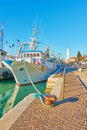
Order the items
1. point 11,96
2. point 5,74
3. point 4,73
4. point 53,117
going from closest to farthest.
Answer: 1. point 53,117
2. point 11,96
3. point 4,73
4. point 5,74

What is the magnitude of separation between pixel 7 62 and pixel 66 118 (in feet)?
62.6

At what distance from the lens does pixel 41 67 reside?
28516 millimetres

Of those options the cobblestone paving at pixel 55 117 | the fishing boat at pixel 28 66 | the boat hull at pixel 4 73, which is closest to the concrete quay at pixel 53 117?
the cobblestone paving at pixel 55 117

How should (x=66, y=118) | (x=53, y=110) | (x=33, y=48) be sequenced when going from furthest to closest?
(x=33, y=48)
(x=53, y=110)
(x=66, y=118)

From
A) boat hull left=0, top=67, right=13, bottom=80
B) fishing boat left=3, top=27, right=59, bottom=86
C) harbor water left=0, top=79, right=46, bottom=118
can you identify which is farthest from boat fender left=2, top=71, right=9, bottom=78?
harbor water left=0, top=79, right=46, bottom=118

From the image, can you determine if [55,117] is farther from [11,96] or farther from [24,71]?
[24,71]

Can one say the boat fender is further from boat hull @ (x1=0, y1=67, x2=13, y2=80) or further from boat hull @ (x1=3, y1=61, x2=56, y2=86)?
boat hull @ (x1=3, y1=61, x2=56, y2=86)

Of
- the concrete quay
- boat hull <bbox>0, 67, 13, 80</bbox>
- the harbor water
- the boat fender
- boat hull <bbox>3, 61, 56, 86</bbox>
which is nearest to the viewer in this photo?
→ the concrete quay

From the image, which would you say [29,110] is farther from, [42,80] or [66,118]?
[42,80]

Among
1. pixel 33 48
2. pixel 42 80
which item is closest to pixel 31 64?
pixel 42 80

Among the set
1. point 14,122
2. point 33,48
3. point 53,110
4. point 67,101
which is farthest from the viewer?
point 33,48

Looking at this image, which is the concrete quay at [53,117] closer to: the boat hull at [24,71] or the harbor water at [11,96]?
the harbor water at [11,96]

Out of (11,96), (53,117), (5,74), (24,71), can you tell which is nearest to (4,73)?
(5,74)

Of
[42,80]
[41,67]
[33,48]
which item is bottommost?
[42,80]
